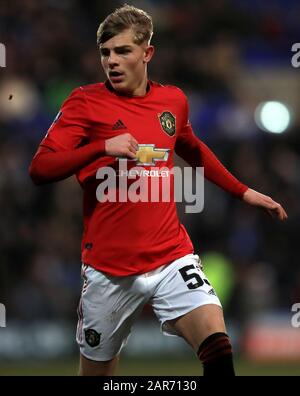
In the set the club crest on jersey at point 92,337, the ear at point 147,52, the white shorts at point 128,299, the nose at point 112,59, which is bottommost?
the club crest on jersey at point 92,337

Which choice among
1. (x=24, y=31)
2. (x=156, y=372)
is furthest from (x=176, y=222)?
(x=24, y=31)

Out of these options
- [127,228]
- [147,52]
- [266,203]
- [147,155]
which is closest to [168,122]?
[147,155]

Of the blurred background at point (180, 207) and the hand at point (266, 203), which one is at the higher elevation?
the blurred background at point (180, 207)

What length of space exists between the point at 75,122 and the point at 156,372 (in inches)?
198

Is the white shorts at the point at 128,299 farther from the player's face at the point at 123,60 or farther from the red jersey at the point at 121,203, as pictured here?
the player's face at the point at 123,60

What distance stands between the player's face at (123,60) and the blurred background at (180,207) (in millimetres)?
4796

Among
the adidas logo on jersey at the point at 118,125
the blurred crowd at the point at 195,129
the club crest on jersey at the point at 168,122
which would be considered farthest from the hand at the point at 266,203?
the blurred crowd at the point at 195,129

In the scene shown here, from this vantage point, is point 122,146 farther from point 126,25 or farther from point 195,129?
point 195,129

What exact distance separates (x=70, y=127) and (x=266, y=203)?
4.04 feet

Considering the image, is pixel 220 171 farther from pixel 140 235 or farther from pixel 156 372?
pixel 156 372

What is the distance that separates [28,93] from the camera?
1248 cm

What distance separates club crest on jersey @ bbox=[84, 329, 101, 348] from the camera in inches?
219

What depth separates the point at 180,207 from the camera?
11758 millimetres

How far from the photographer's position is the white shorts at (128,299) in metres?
5.38
